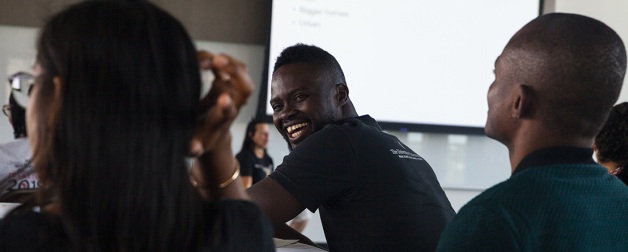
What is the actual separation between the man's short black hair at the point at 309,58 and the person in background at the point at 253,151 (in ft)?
9.30

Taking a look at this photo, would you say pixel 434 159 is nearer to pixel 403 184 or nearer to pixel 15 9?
pixel 15 9

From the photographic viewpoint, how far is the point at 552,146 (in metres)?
1.31

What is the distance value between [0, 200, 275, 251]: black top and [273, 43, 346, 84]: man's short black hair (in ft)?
4.83

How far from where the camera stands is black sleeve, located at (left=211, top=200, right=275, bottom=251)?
37.5 inches

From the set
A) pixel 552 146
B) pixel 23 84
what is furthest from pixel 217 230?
pixel 23 84

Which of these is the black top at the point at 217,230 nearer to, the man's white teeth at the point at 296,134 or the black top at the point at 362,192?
the black top at the point at 362,192

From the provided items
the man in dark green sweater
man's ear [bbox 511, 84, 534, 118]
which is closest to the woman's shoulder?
the man in dark green sweater

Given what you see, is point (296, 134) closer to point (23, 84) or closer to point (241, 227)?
point (23, 84)

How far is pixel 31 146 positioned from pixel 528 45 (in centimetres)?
88

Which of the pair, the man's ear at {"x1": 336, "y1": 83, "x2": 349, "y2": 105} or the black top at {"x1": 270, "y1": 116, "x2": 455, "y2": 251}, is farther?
the man's ear at {"x1": 336, "y1": 83, "x2": 349, "y2": 105}

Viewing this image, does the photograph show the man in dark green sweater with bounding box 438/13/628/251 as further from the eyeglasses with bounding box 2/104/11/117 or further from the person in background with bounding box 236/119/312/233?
the person in background with bounding box 236/119/312/233

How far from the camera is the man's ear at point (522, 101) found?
134 cm

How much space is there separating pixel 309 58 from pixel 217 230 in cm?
155

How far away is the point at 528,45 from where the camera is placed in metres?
1.36
